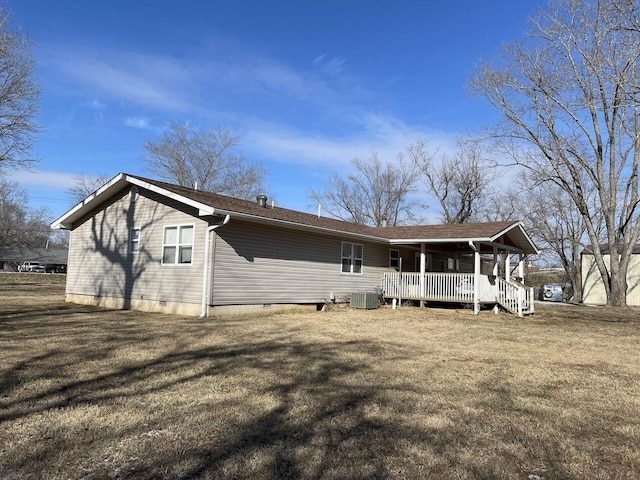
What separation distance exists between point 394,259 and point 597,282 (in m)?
20.1

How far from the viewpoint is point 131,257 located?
14195mm

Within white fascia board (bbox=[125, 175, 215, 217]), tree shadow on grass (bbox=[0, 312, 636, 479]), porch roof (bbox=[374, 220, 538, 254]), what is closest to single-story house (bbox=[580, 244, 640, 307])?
porch roof (bbox=[374, 220, 538, 254])

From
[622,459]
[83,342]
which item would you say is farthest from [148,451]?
[83,342]

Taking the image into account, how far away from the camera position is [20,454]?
3.14m

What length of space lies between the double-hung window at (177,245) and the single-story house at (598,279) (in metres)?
27.7

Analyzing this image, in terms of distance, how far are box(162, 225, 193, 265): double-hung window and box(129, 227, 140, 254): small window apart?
1346mm

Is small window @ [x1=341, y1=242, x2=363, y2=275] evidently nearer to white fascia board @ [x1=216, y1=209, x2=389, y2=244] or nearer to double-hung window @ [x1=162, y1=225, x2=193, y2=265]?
white fascia board @ [x1=216, y1=209, x2=389, y2=244]

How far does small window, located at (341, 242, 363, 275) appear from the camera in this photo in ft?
54.6

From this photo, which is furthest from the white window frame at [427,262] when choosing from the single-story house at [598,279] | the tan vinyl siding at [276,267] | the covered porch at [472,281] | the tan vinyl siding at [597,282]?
the tan vinyl siding at [597,282]

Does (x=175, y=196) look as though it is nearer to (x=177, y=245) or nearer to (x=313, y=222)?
(x=177, y=245)

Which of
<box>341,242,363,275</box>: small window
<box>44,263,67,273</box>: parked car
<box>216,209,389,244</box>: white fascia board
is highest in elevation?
<box>216,209,389,244</box>: white fascia board

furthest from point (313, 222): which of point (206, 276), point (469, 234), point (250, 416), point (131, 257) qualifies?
point (250, 416)

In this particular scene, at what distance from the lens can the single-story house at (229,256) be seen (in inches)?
485

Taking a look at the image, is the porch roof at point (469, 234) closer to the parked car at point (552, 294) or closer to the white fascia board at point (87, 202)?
the white fascia board at point (87, 202)
